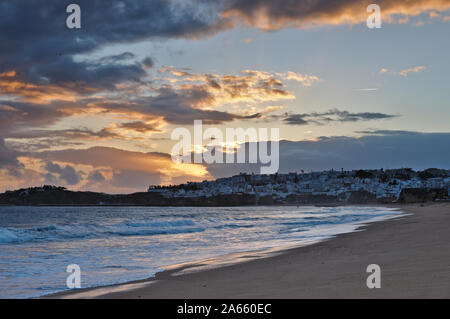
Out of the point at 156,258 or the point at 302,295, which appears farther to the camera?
the point at 156,258
